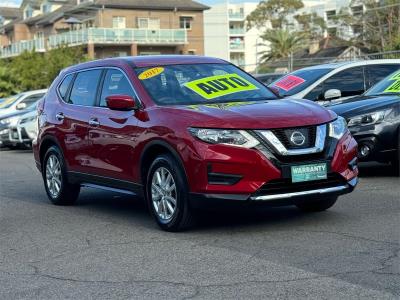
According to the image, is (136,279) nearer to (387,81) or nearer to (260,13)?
(387,81)

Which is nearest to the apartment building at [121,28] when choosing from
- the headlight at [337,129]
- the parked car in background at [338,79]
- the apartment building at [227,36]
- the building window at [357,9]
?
the building window at [357,9]

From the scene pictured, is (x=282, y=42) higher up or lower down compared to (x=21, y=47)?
lower down

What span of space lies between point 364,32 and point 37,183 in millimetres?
42317

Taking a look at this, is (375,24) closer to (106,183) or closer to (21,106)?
(21,106)

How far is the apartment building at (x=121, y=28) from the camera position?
185 ft

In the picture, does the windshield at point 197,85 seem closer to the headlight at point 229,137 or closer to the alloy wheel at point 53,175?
the headlight at point 229,137

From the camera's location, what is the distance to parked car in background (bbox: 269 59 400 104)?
12203 millimetres

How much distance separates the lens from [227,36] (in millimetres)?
82625

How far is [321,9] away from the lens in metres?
78.9

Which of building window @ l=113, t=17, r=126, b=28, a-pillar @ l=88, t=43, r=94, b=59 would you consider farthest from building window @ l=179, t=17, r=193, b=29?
a-pillar @ l=88, t=43, r=94, b=59

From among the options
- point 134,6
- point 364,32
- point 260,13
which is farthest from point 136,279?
point 260,13

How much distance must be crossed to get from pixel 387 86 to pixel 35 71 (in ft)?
130

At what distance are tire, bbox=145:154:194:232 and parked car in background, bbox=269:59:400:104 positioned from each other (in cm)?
523

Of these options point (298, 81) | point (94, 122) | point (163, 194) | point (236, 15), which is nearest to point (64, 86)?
point (94, 122)
